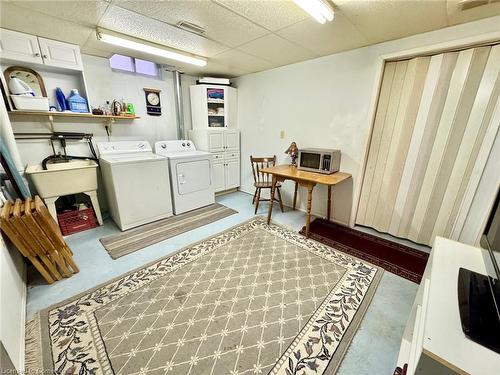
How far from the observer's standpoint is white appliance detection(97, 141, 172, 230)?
2646mm

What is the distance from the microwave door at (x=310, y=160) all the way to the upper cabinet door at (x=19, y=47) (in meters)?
3.28

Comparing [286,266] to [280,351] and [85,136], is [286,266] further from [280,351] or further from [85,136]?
[85,136]

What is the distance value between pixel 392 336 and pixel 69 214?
3.64 metres

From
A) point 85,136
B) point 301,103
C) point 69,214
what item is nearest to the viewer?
point 69,214

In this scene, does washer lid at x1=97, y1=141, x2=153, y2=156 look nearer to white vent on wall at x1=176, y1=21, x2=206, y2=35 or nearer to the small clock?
the small clock

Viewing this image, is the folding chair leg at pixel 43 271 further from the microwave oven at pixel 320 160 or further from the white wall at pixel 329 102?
the white wall at pixel 329 102

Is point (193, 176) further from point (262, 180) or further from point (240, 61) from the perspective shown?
point (240, 61)

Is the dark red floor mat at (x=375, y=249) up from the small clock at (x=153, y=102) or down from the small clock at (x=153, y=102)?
down

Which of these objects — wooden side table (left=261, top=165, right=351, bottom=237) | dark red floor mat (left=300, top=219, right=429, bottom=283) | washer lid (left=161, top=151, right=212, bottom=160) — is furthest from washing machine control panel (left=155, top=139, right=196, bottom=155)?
dark red floor mat (left=300, top=219, right=429, bottom=283)

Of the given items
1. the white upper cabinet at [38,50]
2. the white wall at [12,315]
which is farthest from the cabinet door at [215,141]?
the white wall at [12,315]

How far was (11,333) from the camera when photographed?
1175 mm

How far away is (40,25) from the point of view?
196 centimetres

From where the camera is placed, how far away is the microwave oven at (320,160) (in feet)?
8.80

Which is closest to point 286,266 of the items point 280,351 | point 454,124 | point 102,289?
point 280,351
